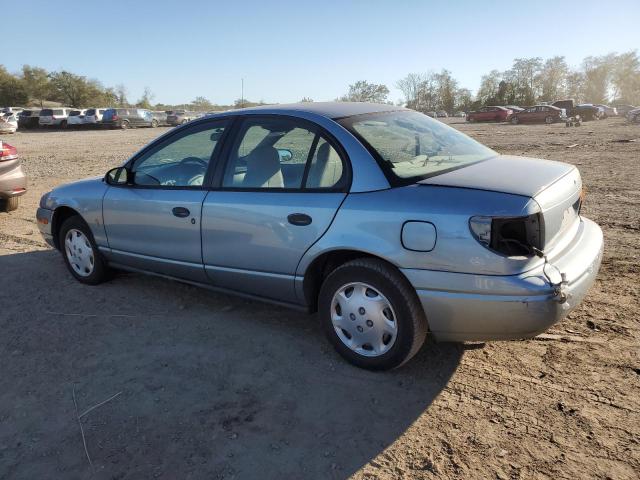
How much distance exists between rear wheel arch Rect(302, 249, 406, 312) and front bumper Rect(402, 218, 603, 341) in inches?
17.9

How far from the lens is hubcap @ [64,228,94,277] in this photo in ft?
15.8

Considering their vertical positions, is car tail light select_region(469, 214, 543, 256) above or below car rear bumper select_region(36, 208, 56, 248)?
above

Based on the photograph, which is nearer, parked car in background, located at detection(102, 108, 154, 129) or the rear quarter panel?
the rear quarter panel

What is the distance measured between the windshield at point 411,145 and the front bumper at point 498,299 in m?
0.69

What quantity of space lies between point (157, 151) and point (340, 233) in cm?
204

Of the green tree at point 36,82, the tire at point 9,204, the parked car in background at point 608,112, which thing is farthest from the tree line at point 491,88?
the tire at point 9,204

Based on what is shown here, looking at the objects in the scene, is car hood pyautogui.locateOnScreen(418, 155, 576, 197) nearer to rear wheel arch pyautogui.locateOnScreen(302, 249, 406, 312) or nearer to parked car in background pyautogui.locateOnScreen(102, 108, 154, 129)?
rear wheel arch pyautogui.locateOnScreen(302, 249, 406, 312)

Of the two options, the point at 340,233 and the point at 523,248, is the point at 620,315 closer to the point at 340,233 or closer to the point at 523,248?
the point at 523,248

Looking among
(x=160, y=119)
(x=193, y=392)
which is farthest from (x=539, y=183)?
(x=160, y=119)

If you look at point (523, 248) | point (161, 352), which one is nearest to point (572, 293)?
point (523, 248)

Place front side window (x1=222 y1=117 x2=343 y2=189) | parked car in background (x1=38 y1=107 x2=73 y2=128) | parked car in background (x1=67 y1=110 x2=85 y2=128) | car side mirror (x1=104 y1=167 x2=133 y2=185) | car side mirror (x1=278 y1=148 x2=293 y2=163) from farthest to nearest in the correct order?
1. parked car in background (x1=67 y1=110 x2=85 y2=128)
2. parked car in background (x1=38 y1=107 x2=73 y2=128)
3. car side mirror (x1=104 y1=167 x2=133 y2=185)
4. car side mirror (x1=278 y1=148 x2=293 y2=163)
5. front side window (x1=222 y1=117 x2=343 y2=189)

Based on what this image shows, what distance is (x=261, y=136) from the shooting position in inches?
148

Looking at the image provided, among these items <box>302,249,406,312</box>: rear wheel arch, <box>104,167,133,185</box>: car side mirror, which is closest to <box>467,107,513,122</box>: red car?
<box>104,167,133,185</box>: car side mirror

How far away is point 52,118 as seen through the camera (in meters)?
40.0
